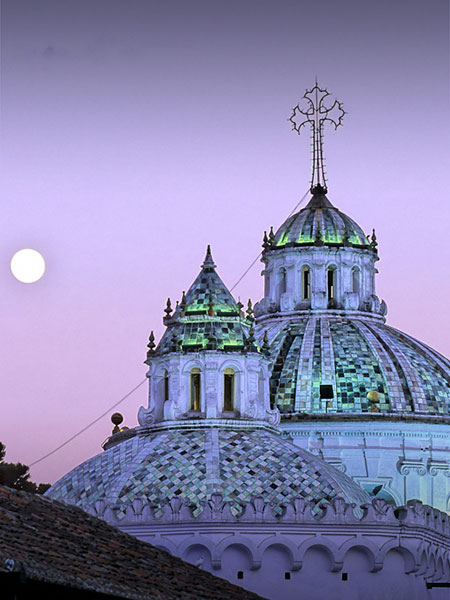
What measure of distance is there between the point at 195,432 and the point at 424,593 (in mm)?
9921

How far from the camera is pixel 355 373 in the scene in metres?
97.4

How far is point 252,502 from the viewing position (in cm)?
6769

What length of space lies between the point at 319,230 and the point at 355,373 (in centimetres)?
951

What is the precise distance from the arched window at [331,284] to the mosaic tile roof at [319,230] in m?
1.58

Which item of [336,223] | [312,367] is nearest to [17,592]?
[312,367]

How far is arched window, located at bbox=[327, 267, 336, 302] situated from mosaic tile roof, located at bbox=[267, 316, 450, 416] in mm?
3213

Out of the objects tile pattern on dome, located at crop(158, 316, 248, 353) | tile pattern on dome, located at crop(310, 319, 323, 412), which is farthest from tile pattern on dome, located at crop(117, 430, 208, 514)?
tile pattern on dome, located at crop(310, 319, 323, 412)

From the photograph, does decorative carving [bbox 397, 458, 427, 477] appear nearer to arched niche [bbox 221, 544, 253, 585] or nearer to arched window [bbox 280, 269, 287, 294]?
arched window [bbox 280, 269, 287, 294]

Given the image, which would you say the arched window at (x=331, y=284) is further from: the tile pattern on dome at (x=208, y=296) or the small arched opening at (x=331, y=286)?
the tile pattern on dome at (x=208, y=296)

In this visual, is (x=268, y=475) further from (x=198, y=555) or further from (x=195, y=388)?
(x=195, y=388)

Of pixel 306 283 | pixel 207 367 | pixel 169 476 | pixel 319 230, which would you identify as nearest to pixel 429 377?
pixel 306 283

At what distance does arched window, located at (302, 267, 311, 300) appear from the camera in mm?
103250

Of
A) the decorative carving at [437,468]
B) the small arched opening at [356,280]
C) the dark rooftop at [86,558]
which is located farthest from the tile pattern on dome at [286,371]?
the dark rooftop at [86,558]

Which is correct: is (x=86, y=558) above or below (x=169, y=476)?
below
